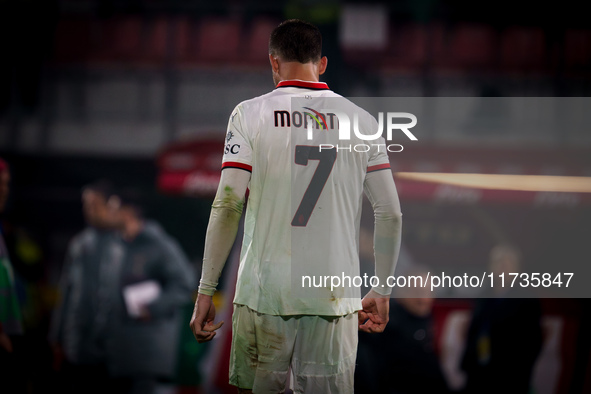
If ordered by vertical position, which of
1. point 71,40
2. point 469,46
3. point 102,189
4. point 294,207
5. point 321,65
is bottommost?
point 294,207

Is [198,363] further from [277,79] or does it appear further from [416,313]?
[277,79]

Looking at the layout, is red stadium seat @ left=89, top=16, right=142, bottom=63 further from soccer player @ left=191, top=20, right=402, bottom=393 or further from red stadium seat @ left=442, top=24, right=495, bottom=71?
soccer player @ left=191, top=20, right=402, bottom=393

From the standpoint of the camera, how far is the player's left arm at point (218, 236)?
243cm

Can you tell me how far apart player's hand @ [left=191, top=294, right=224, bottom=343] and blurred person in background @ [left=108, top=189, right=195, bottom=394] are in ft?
8.66

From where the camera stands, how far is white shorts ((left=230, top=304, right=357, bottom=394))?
2.47 m

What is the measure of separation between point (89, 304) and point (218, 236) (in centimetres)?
290

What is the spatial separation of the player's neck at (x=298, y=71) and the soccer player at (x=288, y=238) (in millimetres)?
71

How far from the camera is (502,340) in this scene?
4637 mm

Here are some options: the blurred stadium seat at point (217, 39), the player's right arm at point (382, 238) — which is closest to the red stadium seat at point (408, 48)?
the blurred stadium seat at point (217, 39)

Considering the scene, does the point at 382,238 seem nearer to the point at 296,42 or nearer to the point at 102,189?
the point at 296,42

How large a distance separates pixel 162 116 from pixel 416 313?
25.9 ft

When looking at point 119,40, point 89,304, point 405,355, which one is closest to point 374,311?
point 405,355

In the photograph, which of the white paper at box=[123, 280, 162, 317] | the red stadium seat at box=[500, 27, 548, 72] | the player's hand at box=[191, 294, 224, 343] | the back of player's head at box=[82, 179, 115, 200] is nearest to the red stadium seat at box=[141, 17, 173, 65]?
the red stadium seat at box=[500, 27, 548, 72]

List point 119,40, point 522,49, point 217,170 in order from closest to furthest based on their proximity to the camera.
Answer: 1. point 217,170
2. point 522,49
3. point 119,40
